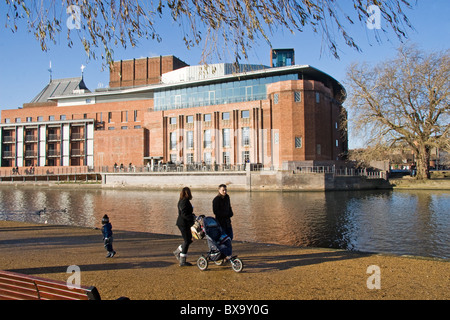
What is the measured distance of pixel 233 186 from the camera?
1802 inches

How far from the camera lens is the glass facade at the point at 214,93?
51906mm

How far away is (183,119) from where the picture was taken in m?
57.1

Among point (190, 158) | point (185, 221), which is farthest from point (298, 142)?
point (185, 221)

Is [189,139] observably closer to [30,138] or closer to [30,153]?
[30,153]

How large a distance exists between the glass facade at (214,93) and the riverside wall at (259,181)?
44.2 ft

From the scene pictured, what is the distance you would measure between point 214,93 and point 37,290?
174 feet

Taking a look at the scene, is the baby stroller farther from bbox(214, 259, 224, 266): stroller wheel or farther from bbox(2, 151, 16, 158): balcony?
bbox(2, 151, 16, 158): balcony

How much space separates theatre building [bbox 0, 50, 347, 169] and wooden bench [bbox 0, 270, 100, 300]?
40.7 meters

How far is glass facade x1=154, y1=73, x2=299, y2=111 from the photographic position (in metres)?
51.9

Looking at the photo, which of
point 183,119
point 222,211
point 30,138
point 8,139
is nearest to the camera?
point 222,211

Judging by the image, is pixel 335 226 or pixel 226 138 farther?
pixel 226 138

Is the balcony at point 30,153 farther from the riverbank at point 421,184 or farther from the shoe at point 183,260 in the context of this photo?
Answer: the shoe at point 183,260
